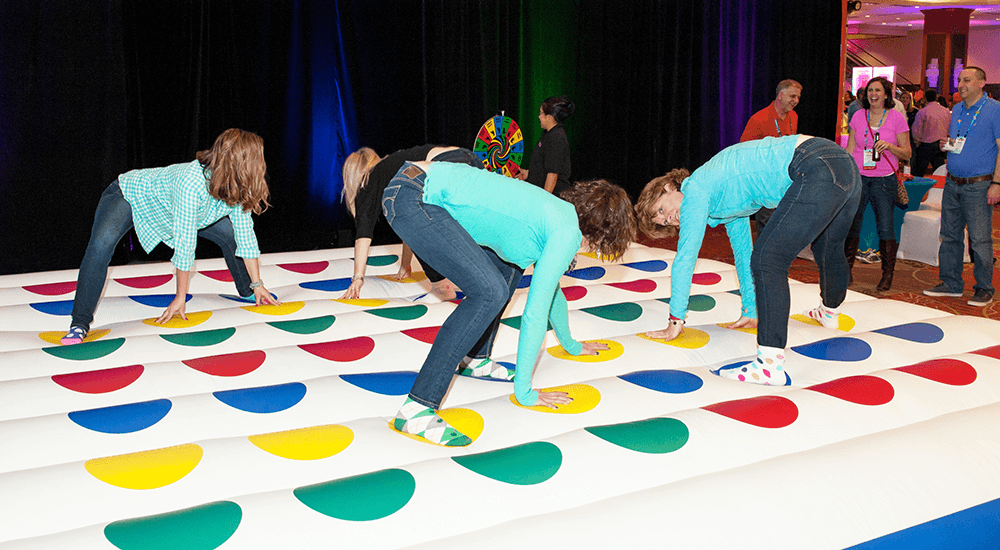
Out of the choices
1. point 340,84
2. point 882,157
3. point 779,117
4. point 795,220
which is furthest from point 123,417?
point 340,84

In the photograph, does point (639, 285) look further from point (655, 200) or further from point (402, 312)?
point (402, 312)

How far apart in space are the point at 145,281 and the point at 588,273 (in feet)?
6.66

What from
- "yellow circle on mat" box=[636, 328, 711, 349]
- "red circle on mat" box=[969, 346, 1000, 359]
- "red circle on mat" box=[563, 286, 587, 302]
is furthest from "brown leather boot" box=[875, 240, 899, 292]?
"yellow circle on mat" box=[636, 328, 711, 349]

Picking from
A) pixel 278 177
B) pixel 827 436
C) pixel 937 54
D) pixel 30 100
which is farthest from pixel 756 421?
pixel 937 54

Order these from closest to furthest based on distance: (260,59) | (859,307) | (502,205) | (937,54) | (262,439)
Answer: (262,439), (502,205), (859,307), (260,59), (937,54)

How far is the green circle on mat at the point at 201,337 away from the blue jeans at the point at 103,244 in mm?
375

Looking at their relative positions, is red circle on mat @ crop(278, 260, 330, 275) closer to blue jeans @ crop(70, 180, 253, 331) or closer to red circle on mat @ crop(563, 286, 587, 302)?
blue jeans @ crop(70, 180, 253, 331)

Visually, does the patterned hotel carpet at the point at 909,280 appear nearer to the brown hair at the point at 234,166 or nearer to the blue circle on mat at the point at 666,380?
the blue circle on mat at the point at 666,380

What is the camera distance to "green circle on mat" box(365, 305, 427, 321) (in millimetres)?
2760

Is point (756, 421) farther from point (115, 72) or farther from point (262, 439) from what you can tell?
point (115, 72)

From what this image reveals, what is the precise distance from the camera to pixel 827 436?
1.77 metres

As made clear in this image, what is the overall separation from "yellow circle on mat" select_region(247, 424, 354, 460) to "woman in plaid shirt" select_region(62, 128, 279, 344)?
1207 millimetres

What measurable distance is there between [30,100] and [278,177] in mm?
1634

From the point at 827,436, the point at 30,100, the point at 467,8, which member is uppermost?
the point at 467,8
